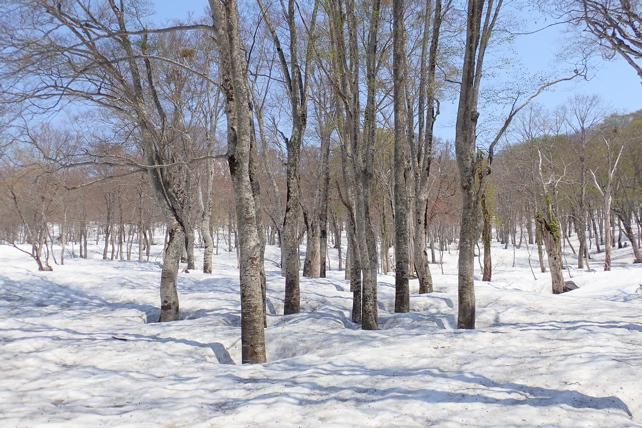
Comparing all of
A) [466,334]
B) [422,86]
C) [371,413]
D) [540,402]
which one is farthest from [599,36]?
[371,413]

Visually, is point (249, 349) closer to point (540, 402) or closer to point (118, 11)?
point (540, 402)

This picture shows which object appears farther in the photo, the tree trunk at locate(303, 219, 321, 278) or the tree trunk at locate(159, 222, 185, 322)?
the tree trunk at locate(303, 219, 321, 278)

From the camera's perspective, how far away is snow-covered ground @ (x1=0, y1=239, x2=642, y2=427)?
3.73m

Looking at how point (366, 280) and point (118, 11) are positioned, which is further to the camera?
point (118, 11)

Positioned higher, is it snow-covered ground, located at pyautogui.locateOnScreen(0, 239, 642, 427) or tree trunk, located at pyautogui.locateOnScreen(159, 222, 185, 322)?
tree trunk, located at pyautogui.locateOnScreen(159, 222, 185, 322)

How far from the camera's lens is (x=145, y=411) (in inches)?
155

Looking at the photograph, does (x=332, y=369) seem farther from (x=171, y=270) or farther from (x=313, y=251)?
(x=313, y=251)

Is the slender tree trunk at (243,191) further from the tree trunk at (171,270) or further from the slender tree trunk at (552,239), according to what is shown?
the slender tree trunk at (552,239)

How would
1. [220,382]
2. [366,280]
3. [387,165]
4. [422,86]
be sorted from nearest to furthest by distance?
[220,382] < [366,280] < [422,86] < [387,165]

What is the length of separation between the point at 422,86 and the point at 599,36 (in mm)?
4475

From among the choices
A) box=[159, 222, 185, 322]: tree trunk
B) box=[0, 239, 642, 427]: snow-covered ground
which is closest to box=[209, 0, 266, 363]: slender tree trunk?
box=[0, 239, 642, 427]: snow-covered ground

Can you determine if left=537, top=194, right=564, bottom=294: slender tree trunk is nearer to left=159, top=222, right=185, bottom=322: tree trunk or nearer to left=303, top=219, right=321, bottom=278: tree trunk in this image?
left=303, top=219, right=321, bottom=278: tree trunk

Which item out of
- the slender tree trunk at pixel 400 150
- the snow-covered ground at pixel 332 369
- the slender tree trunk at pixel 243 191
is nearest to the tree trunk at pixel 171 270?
the snow-covered ground at pixel 332 369

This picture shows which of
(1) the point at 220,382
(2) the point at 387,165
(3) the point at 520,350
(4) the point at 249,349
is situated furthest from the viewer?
(2) the point at 387,165
